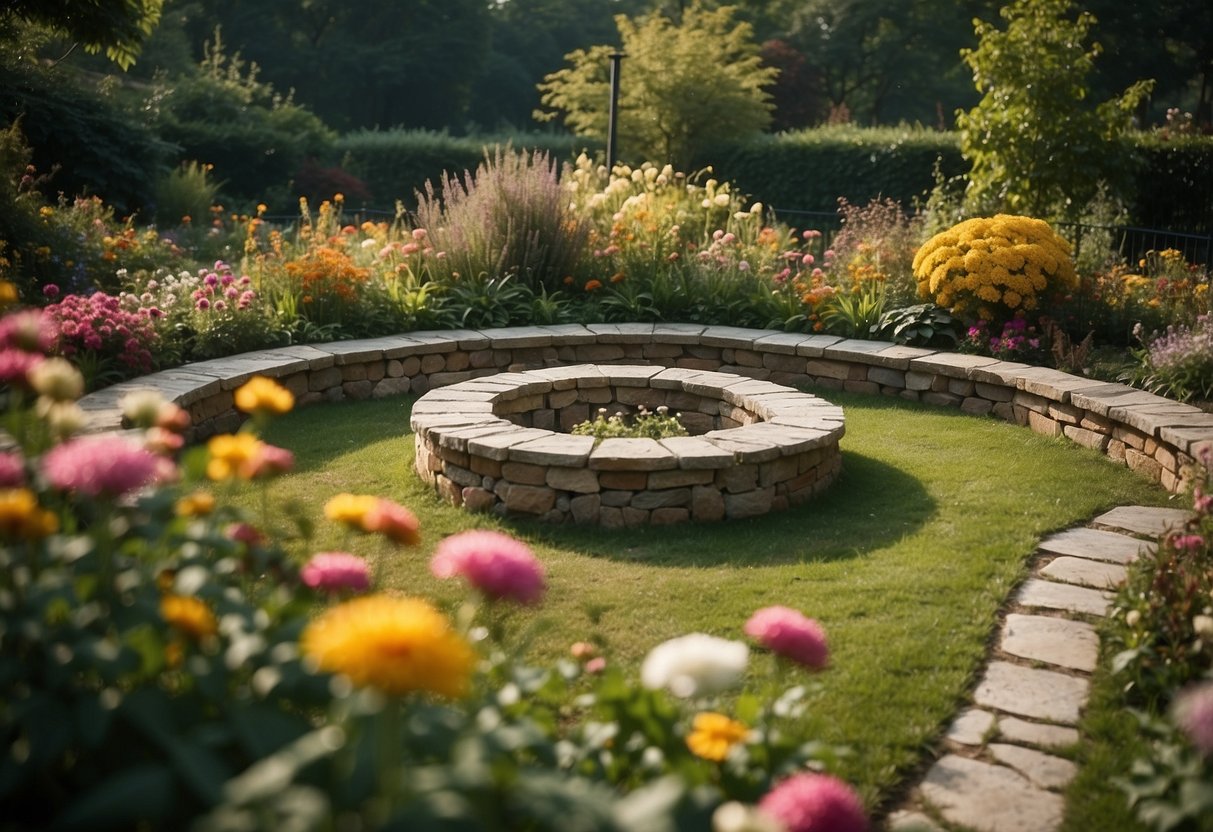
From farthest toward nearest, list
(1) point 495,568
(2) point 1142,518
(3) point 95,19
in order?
1. (3) point 95,19
2. (2) point 1142,518
3. (1) point 495,568

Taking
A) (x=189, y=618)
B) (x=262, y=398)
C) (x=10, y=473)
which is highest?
(x=262, y=398)

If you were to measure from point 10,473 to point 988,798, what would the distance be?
2278 millimetres

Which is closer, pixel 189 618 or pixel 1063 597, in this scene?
pixel 189 618

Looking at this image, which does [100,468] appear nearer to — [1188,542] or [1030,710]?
[1030,710]

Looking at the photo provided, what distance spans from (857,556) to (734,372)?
3420mm

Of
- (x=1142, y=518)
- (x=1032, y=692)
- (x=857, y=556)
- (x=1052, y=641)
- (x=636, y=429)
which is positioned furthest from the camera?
(x=636, y=429)

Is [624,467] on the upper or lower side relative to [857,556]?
upper

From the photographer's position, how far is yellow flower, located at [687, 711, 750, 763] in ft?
5.66

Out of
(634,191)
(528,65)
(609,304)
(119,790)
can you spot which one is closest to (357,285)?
(609,304)

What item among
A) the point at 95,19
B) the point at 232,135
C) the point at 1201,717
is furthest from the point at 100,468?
the point at 232,135

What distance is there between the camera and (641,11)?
138ft

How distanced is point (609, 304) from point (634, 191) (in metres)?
2.44

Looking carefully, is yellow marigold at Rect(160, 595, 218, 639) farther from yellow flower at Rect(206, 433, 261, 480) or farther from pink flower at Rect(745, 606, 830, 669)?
pink flower at Rect(745, 606, 830, 669)

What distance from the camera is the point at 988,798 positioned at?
2.58 meters
